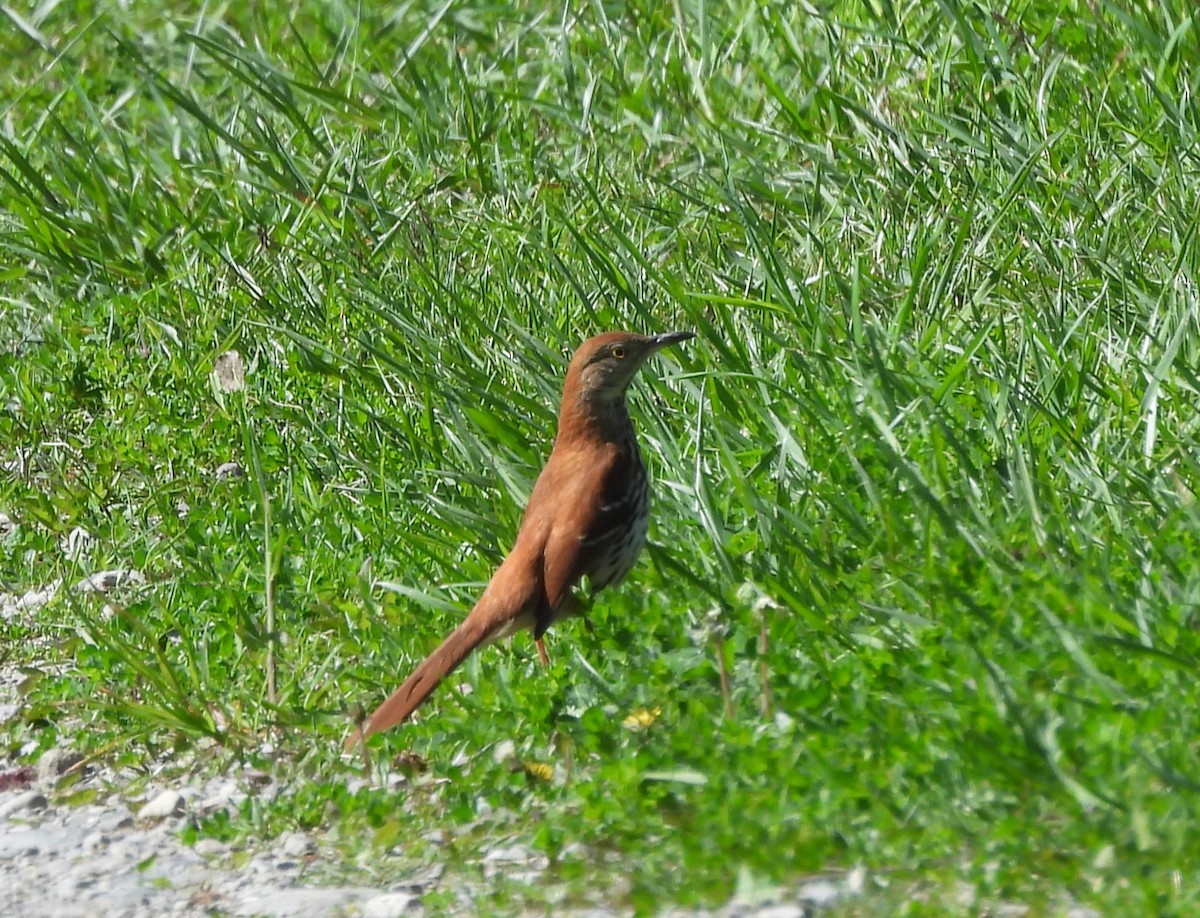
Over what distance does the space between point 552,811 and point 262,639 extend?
1168 mm

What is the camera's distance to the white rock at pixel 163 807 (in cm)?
452

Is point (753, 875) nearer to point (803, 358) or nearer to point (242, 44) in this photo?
point (803, 358)

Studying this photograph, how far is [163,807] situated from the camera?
452 centimetres

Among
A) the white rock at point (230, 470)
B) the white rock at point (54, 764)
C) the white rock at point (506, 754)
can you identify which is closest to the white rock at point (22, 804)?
the white rock at point (54, 764)

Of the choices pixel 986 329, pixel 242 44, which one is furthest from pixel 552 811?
pixel 242 44

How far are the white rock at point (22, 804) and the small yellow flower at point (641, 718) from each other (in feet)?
4.54

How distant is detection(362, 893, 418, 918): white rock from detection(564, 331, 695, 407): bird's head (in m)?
1.76

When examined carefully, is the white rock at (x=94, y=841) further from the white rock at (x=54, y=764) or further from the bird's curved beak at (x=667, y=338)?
the bird's curved beak at (x=667, y=338)

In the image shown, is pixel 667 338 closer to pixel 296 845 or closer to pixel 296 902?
pixel 296 845

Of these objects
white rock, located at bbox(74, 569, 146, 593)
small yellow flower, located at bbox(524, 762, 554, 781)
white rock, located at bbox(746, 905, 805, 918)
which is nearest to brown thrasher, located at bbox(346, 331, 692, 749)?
small yellow flower, located at bbox(524, 762, 554, 781)

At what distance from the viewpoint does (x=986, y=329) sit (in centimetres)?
530

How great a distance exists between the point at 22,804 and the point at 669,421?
208 centimetres

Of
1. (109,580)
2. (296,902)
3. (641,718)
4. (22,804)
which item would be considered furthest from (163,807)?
(109,580)

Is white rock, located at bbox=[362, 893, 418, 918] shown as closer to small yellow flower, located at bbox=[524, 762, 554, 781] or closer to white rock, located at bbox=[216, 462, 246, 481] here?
small yellow flower, located at bbox=[524, 762, 554, 781]
